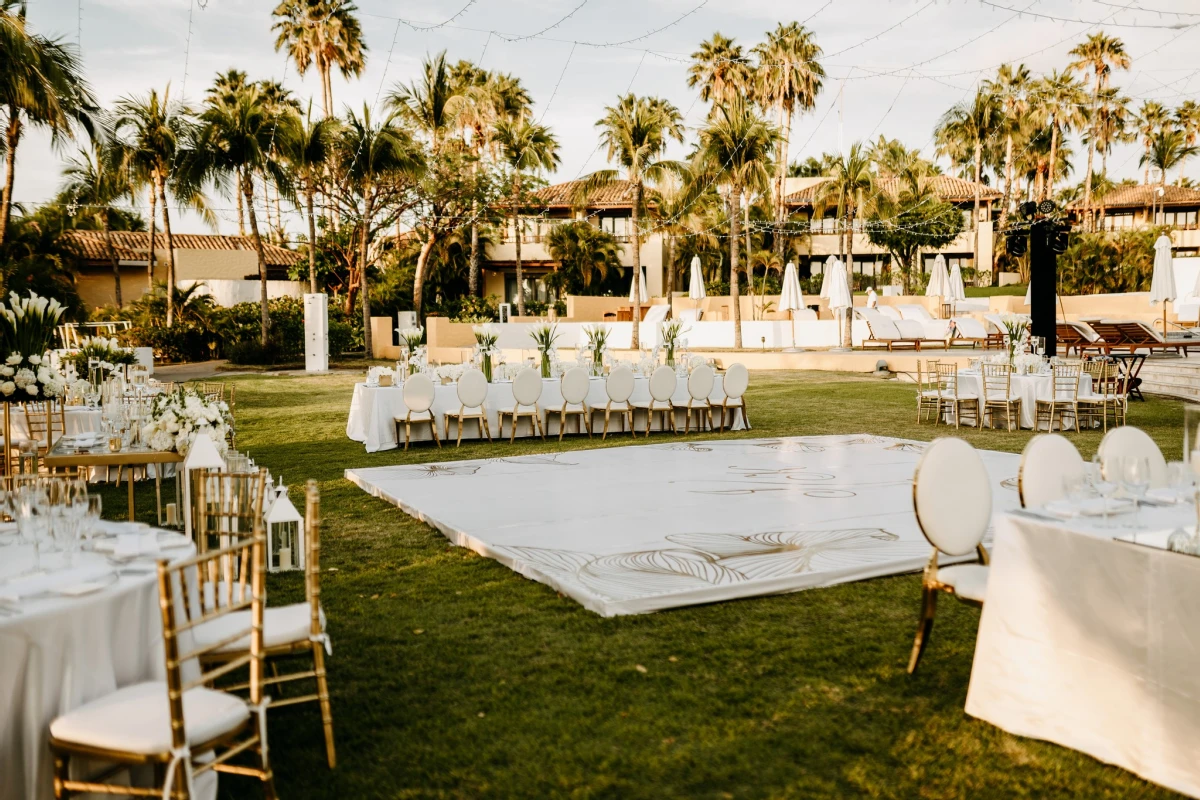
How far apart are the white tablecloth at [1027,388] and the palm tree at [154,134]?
2140 centimetres

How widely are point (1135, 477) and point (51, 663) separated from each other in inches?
148

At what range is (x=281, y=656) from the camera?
137 inches

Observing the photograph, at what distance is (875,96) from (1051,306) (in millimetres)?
10095

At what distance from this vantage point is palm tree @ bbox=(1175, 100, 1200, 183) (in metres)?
46.0

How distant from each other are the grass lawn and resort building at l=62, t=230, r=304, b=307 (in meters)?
32.9

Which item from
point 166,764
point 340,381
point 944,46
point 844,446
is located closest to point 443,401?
point 844,446

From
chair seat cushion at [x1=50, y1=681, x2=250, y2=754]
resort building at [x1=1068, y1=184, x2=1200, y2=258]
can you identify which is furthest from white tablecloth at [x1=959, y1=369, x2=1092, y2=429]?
resort building at [x1=1068, y1=184, x2=1200, y2=258]

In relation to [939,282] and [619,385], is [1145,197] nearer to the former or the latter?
[939,282]

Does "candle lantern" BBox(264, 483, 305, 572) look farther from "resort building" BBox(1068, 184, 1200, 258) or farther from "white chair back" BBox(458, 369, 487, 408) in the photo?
"resort building" BBox(1068, 184, 1200, 258)

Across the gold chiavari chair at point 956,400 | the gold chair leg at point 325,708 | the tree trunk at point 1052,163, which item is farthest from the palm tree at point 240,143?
the tree trunk at point 1052,163

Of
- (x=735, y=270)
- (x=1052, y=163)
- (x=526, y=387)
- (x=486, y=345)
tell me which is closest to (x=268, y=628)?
(x=526, y=387)

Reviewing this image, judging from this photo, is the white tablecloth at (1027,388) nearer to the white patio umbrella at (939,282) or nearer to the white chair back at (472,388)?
the white chair back at (472,388)

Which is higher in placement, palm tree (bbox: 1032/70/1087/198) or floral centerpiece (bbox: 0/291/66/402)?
palm tree (bbox: 1032/70/1087/198)

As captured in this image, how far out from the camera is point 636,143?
96.9 feet
